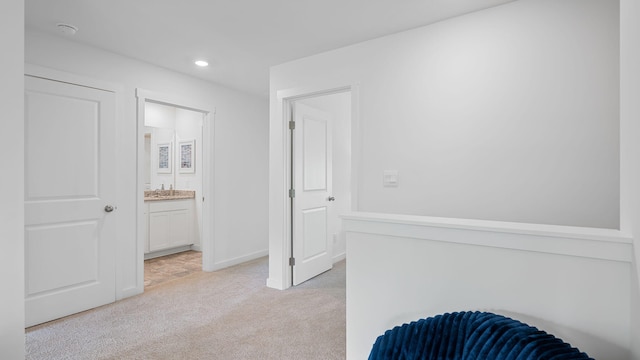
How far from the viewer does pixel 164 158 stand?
5.38 meters

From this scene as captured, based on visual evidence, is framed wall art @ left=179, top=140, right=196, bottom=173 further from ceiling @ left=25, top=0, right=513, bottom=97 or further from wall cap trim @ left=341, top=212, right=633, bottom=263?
wall cap trim @ left=341, top=212, right=633, bottom=263

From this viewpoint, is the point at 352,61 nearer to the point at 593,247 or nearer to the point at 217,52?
the point at 217,52

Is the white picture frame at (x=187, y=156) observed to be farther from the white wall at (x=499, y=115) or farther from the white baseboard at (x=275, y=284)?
the white wall at (x=499, y=115)

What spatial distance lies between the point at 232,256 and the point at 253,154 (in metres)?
1.40

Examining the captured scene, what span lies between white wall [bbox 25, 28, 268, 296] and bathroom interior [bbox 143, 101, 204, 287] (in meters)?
0.54

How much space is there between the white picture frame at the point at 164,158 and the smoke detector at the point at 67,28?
A: 2.81 meters

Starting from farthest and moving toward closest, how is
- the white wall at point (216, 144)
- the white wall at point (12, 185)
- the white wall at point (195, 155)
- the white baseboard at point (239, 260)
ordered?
1. the white wall at point (195, 155)
2. the white baseboard at point (239, 260)
3. the white wall at point (216, 144)
4. the white wall at point (12, 185)

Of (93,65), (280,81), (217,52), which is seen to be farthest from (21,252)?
(280,81)

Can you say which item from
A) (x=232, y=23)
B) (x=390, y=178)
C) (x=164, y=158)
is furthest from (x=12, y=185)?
(x=164, y=158)

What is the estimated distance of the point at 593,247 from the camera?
43.2 inches

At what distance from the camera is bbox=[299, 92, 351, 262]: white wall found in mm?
4215

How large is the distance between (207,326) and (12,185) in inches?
60.1

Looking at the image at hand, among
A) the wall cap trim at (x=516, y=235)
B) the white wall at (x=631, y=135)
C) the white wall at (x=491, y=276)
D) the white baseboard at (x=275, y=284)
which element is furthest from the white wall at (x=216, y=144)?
the white wall at (x=631, y=135)

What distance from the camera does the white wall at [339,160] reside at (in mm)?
4215
